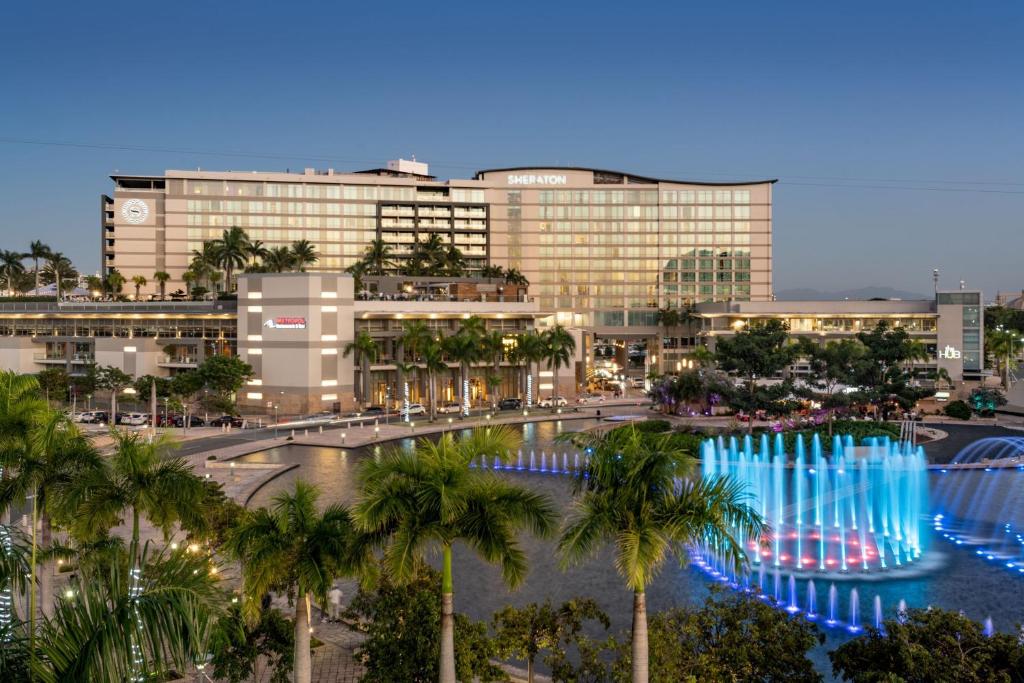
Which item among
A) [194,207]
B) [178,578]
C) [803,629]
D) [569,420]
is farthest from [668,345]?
[178,578]

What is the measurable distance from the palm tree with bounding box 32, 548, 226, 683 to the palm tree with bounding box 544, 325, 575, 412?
9386cm

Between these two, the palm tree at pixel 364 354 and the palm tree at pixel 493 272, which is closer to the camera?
the palm tree at pixel 364 354

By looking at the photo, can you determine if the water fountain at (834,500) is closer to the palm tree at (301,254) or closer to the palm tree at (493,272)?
the palm tree at (493,272)

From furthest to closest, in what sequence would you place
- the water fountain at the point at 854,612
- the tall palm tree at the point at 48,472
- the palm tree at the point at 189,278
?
the palm tree at the point at 189,278 < the water fountain at the point at 854,612 < the tall palm tree at the point at 48,472

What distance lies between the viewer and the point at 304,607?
59.0 feet

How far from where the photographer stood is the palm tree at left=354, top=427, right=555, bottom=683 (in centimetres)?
1723

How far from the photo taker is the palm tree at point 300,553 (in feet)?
57.6

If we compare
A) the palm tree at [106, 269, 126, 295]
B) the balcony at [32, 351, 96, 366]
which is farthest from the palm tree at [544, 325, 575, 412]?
the palm tree at [106, 269, 126, 295]

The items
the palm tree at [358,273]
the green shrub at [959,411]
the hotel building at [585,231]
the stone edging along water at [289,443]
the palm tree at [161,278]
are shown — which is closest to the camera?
the stone edging along water at [289,443]

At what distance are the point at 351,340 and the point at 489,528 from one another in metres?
84.3

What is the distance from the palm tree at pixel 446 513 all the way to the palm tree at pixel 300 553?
2.55 feet

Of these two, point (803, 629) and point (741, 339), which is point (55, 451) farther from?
point (741, 339)

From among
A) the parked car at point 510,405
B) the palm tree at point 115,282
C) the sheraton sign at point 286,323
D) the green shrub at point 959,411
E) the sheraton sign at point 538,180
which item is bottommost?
the parked car at point 510,405

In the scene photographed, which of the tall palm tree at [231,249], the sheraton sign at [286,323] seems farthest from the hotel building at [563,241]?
the sheraton sign at [286,323]
